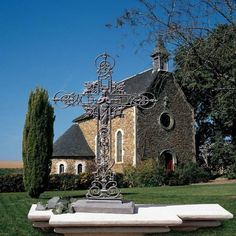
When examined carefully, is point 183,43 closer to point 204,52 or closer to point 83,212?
point 204,52

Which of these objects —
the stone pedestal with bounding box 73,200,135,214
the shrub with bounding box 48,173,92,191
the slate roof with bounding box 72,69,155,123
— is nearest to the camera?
the stone pedestal with bounding box 73,200,135,214

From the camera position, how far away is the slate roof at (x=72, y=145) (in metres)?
29.2

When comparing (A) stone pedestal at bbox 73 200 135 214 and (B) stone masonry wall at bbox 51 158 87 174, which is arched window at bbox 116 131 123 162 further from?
(A) stone pedestal at bbox 73 200 135 214

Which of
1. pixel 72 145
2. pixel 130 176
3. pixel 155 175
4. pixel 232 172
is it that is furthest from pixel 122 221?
pixel 72 145

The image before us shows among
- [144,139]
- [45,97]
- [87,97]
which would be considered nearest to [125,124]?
[144,139]

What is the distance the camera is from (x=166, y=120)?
2922cm

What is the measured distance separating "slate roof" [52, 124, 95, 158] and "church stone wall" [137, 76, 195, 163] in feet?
16.3

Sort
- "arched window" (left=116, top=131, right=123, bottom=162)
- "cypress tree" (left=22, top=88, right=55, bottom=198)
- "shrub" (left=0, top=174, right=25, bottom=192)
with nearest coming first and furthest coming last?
1. "cypress tree" (left=22, top=88, right=55, bottom=198)
2. "shrub" (left=0, top=174, right=25, bottom=192)
3. "arched window" (left=116, top=131, right=123, bottom=162)

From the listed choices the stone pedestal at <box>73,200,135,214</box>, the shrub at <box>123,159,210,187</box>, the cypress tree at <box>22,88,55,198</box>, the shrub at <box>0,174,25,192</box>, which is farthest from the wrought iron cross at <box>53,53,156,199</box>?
the shrub at <box>123,159,210,187</box>

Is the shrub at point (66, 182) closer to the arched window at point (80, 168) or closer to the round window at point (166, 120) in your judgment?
the arched window at point (80, 168)

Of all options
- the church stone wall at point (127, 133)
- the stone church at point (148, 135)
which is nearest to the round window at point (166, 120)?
the stone church at point (148, 135)

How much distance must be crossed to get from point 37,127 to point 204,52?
303 inches

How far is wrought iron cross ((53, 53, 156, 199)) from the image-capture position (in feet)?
17.8

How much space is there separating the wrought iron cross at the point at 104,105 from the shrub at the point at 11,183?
677 inches
